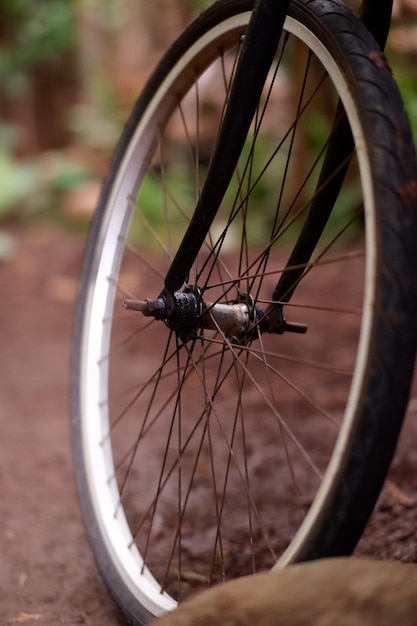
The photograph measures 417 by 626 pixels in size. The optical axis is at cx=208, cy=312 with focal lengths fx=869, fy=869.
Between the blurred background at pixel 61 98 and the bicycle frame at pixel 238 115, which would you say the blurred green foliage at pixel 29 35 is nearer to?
the blurred background at pixel 61 98

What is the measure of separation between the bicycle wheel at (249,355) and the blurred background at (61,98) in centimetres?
211

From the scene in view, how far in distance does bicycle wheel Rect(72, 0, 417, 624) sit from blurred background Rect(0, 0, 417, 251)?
211cm

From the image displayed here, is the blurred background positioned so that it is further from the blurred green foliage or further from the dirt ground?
the dirt ground

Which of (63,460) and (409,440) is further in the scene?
(63,460)

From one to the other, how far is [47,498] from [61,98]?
559cm

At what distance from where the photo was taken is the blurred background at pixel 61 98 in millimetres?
6457

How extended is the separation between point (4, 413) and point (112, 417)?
1.41 ft

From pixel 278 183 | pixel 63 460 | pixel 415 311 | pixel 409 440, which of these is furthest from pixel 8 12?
pixel 415 311

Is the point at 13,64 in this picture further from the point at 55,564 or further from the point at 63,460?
Answer: the point at 55,564

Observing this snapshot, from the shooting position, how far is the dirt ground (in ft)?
6.17

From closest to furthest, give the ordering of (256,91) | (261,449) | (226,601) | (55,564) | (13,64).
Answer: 1. (226,601)
2. (256,91)
3. (55,564)
4. (261,449)
5. (13,64)

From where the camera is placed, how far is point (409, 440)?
2.55 meters

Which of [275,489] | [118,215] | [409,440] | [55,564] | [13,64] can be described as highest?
[13,64]

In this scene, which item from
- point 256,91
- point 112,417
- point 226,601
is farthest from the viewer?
point 112,417
